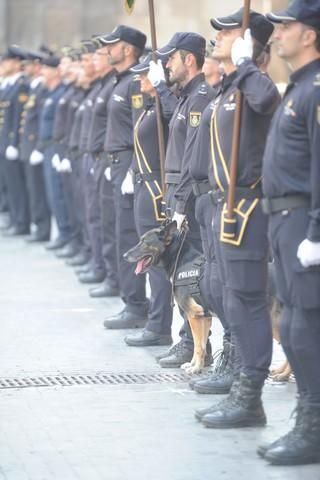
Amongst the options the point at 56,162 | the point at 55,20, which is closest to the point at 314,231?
the point at 56,162

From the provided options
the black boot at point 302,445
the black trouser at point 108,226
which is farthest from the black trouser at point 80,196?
the black boot at point 302,445

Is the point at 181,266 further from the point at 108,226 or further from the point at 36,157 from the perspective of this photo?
the point at 36,157

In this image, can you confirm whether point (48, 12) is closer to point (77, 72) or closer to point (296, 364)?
point (77, 72)

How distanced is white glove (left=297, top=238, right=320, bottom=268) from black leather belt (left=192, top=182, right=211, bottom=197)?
1931 millimetres

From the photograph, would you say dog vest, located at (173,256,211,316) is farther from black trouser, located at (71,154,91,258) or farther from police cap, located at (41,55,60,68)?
police cap, located at (41,55,60,68)

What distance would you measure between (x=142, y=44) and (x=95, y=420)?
4.49 meters

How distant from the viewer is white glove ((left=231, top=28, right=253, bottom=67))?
23.8 feet

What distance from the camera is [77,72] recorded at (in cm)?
1468

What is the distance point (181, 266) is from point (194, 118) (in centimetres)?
98

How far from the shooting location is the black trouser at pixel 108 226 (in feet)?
39.8

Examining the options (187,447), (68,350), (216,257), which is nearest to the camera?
(187,447)

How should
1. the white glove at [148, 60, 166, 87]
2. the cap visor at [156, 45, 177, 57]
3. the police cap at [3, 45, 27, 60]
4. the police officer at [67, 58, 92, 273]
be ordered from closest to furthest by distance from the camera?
the cap visor at [156, 45, 177, 57] < the white glove at [148, 60, 166, 87] < the police officer at [67, 58, 92, 273] < the police cap at [3, 45, 27, 60]

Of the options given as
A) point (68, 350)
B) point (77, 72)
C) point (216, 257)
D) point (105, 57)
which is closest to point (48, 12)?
point (77, 72)

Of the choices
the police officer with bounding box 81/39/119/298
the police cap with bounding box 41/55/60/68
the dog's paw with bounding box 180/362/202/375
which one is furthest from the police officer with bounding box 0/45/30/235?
the dog's paw with bounding box 180/362/202/375
